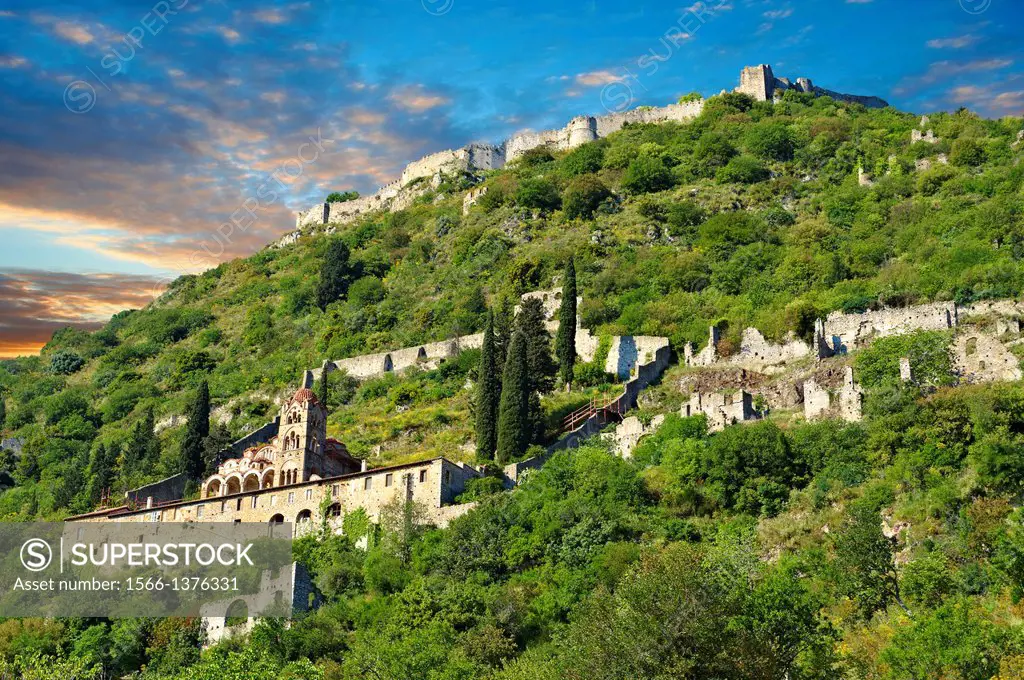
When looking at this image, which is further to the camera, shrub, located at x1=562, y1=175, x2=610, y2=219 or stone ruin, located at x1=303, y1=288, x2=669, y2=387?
shrub, located at x1=562, y1=175, x2=610, y2=219

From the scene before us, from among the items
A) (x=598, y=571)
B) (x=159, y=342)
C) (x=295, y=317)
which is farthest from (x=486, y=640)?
(x=159, y=342)

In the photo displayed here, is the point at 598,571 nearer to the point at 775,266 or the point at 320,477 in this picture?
the point at 320,477

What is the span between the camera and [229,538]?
50625 millimetres

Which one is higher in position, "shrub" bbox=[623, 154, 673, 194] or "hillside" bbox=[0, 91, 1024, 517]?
"shrub" bbox=[623, 154, 673, 194]

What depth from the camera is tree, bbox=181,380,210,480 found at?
61.5 m

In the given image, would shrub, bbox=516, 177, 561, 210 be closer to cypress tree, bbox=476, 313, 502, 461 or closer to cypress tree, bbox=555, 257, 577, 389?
cypress tree, bbox=555, 257, 577, 389

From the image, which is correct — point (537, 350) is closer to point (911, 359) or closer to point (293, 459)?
point (293, 459)

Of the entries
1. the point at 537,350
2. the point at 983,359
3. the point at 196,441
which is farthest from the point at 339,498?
the point at 983,359

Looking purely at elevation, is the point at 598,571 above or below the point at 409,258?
below

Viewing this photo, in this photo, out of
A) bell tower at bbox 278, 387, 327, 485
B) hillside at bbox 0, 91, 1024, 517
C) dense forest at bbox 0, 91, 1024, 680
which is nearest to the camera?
dense forest at bbox 0, 91, 1024, 680

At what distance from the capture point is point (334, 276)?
92.2 m

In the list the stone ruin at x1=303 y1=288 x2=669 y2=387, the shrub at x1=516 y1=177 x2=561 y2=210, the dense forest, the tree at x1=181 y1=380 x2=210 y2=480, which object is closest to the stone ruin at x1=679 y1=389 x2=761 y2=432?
the dense forest

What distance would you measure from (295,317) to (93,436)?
1842 cm

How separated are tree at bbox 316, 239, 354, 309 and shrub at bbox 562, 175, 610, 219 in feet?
58.5
